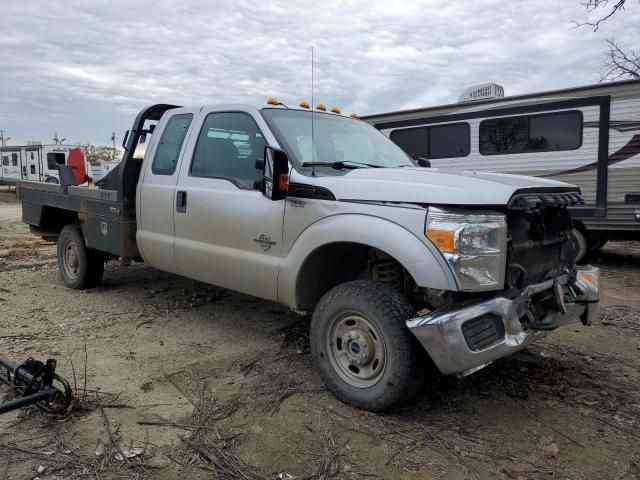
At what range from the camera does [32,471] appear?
A: 104 inches

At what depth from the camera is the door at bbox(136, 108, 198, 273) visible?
15.3 feet

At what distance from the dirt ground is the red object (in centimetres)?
175

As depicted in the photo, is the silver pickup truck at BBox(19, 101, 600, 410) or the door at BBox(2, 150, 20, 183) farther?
the door at BBox(2, 150, 20, 183)

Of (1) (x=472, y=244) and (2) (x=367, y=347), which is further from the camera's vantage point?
(2) (x=367, y=347)

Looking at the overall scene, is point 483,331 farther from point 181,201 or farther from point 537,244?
point 181,201

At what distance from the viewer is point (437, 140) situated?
10.3m

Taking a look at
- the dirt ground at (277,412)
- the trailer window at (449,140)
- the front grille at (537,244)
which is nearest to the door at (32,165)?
the trailer window at (449,140)

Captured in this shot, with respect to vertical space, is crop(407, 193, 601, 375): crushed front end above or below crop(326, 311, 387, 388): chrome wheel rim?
above

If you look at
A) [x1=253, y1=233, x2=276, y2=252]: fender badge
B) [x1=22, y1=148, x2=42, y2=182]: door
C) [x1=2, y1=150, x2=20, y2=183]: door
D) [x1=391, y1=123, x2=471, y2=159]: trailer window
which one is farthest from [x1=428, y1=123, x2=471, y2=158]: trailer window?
[x1=2, y1=150, x2=20, y2=183]: door

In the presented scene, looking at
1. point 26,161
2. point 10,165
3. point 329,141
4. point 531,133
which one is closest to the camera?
point 329,141

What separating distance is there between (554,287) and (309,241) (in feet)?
4.99

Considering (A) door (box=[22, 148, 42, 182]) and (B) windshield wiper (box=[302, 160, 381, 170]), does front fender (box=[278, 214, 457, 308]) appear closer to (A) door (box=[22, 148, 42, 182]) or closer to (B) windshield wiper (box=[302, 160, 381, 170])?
(B) windshield wiper (box=[302, 160, 381, 170])

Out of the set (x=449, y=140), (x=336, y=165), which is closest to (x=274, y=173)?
(x=336, y=165)

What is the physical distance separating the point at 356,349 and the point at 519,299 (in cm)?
99
